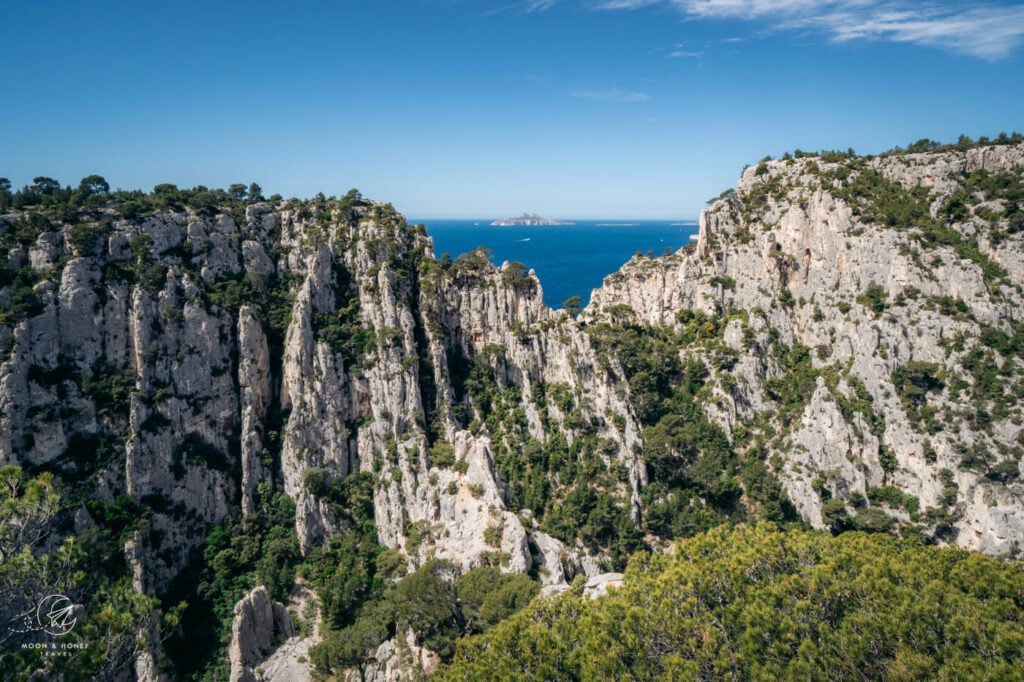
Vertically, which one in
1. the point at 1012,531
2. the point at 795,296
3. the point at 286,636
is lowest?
the point at 286,636

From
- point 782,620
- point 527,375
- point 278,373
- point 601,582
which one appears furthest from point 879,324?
point 278,373

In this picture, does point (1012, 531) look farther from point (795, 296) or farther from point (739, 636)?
point (739, 636)

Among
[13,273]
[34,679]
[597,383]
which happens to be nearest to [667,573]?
[34,679]

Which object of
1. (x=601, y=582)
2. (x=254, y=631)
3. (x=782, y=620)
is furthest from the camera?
(x=254, y=631)

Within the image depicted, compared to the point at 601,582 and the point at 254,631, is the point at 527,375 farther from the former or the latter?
the point at 254,631

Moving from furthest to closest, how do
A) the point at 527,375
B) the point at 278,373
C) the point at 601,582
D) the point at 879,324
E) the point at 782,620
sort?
the point at 527,375 → the point at 278,373 → the point at 879,324 → the point at 601,582 → the point at 782,620

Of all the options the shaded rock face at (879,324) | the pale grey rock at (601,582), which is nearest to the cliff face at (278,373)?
the pale grey rock at (601,582)
